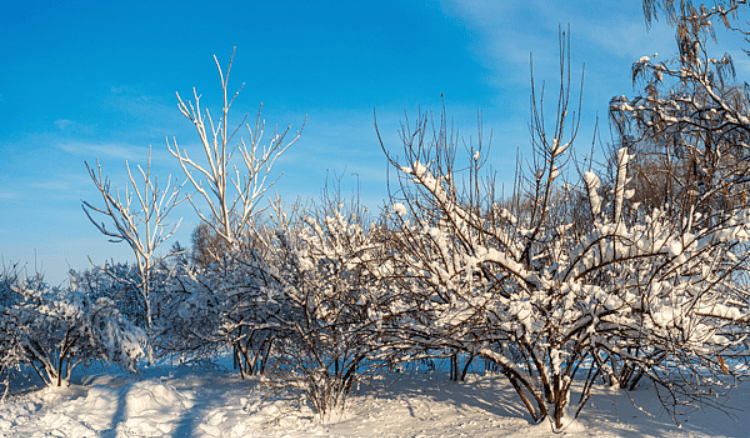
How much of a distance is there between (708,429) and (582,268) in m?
2.19

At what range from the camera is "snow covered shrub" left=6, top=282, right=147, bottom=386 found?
8.11 m

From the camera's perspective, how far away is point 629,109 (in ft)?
19.8

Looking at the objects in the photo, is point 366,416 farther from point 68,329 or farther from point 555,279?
point 68,329

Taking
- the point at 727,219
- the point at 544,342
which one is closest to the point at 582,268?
the point at 544,342

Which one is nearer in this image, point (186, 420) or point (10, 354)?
point (186, 420)

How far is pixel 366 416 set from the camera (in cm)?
602

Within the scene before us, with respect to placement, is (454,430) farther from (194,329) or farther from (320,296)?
(194,329)

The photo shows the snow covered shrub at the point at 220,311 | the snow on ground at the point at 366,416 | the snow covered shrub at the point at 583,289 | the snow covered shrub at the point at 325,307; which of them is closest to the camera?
the snow covered shrub at the point at 583,289

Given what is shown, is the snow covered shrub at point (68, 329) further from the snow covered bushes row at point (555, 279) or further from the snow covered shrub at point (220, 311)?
the snow covered bushes row at point (555, 279)

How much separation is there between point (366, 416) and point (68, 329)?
5991 mm

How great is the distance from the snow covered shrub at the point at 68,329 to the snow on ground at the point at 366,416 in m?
1.04

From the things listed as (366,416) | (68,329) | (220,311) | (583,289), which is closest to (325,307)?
(366,416)

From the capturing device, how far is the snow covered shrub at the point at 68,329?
811cm

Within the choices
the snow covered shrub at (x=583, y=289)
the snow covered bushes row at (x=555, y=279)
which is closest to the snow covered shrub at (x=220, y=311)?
the snow covered bushes row at (x=555, y=279)
